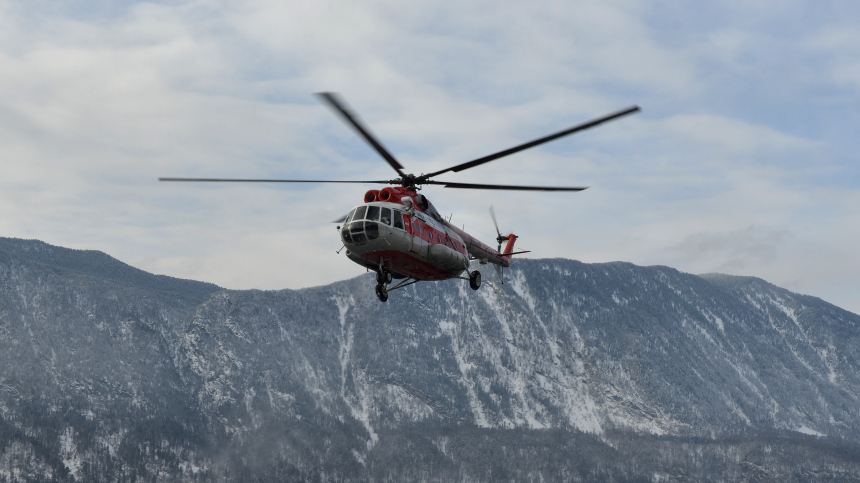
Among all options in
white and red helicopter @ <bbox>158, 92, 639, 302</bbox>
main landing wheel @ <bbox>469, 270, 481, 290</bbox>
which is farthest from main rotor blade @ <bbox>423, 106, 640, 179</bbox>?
main landing wheel @ <bbox>469, 270, 481, 290</bbox>

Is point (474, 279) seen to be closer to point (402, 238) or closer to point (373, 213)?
point (402, 238)

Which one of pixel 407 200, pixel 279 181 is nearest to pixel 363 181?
pixel 407 200

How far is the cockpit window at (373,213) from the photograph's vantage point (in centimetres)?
4866

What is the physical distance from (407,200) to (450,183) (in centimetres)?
279

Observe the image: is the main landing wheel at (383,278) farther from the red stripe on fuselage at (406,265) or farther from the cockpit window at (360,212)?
the cockpit window at (360,212)

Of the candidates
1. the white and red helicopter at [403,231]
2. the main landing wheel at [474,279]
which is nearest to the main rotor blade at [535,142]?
the white and red helicopter at [403,231]

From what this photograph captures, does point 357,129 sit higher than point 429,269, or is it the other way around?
point 357,129

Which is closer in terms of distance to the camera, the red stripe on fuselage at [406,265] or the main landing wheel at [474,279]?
the red stripe on fuselage at [406,265]

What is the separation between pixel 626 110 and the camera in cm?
3534

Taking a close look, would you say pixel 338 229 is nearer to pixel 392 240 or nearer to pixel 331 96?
pixel 392 240

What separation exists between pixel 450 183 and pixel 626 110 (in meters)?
18.0

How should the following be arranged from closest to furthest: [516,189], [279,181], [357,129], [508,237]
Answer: [357,129] → [279,181] → [516,189] → [508,237]

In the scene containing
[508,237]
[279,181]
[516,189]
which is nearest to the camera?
[279,181]

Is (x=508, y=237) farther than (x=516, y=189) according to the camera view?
Yes
